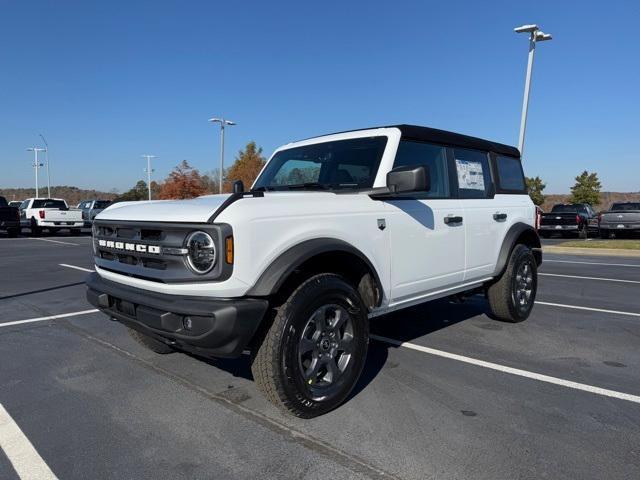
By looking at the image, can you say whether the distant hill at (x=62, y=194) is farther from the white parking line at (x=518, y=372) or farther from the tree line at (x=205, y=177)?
the white parking line at (x=518, y=372)

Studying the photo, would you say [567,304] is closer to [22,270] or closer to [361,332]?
[361,332]

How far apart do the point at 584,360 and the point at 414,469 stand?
2597mm

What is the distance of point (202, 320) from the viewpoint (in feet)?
9.04

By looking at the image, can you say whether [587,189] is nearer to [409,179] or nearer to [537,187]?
[537,187]

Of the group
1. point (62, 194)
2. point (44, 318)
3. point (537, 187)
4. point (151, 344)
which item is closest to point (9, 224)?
point (44, 318)

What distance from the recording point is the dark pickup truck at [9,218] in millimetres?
20531

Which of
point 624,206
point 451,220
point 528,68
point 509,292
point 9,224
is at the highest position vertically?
point 528,68

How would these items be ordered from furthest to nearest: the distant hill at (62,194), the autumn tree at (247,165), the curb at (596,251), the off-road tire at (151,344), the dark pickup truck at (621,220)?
the distant hill at (62,194), the autumn tree at (247,165), the dark pickup truck at (621,220), the curb at (596,251), the off-road tire at (151,344)

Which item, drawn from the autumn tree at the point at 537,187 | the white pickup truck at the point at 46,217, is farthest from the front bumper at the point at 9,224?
the autumn tree at the point at 537,187

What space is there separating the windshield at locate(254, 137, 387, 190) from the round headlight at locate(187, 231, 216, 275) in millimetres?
1402

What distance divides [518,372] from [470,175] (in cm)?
199

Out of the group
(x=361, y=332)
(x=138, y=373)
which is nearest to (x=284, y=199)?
(x=361, y=332)

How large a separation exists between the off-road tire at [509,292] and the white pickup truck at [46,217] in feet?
72.8

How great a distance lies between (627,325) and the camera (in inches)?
222
